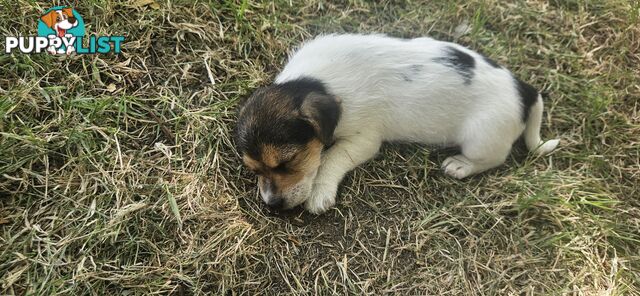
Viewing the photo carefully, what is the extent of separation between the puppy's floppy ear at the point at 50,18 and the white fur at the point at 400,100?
2.17 metres

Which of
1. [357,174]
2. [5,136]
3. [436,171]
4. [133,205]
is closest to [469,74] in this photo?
[436,171]

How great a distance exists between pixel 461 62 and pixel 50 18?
12.5 feet

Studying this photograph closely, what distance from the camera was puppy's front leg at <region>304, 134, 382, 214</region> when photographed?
4.08 meters

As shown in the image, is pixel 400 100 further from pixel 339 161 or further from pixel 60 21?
pixel 60 21

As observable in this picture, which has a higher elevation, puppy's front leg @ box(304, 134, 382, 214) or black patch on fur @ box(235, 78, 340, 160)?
black patch on fur @ box(235, 78, 340, 160)

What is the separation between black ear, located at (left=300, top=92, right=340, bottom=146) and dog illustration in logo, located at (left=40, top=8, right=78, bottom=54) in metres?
2.34

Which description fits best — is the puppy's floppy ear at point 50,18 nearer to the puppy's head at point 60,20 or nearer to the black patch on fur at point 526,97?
the puppy's head at point 60,20

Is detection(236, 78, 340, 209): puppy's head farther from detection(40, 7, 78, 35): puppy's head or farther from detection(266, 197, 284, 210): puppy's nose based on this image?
detection(40, 7, 78, 35): puppy's head

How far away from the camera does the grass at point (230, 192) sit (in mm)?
3529

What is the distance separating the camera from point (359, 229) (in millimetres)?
4078

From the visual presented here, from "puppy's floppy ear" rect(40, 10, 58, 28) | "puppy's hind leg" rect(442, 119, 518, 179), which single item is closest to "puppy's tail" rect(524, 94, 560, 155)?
"puppy's hind leg" rect(442, 119, 518, 179)

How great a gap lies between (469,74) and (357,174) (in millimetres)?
1345

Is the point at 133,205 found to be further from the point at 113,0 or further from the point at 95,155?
the point at 113,0

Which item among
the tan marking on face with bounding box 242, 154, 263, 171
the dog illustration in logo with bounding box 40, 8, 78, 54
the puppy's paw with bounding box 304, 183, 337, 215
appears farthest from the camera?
the dog illustration in logo with bounding box 40, 8, 78, 54
